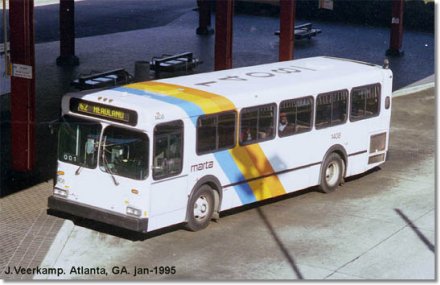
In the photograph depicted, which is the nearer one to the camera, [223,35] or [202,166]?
[202,166]

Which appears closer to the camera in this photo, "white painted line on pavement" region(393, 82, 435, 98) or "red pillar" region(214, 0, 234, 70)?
"red pillar" region(214, 0, 234, 70)

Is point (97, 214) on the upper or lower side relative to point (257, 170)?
lower

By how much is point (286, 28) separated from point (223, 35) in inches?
72.7

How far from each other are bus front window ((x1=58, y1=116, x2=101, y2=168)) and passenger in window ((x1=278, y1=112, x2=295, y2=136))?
415 centimetres

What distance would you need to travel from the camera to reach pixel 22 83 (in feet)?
73.4

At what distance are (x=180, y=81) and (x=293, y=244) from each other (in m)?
4.27

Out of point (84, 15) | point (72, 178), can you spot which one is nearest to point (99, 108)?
point (72, 178)

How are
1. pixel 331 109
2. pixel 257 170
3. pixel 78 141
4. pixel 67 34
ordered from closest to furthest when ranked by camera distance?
pixel 78 141, pixel 257 170, pixel 331 109, pixel 67 34

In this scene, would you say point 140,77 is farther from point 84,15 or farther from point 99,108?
point 84,15

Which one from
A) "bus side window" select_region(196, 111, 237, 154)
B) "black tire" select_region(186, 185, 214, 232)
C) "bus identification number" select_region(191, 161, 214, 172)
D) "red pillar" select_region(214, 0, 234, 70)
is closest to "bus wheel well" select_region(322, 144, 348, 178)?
"bus side window" select_region(196, 111, 237, 154)

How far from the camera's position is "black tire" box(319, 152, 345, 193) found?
22.0m

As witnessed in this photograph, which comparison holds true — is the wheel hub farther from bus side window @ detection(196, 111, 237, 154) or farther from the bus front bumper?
the bus front bumper

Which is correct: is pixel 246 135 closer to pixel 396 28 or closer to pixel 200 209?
pixel 200 209

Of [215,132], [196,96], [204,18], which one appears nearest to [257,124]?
[215,132]
